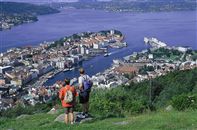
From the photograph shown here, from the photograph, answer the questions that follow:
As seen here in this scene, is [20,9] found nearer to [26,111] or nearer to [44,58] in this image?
[44,58]

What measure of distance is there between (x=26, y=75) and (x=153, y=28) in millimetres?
29658

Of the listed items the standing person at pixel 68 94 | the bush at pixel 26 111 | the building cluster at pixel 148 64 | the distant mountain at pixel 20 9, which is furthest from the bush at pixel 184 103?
A: the distant mountain at pixel 20 9

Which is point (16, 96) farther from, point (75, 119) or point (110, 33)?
point (110, 33)

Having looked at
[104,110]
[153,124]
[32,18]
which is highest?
[153,124]

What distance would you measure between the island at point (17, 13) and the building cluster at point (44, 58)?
20.8 metres

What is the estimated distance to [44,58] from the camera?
3825 cm

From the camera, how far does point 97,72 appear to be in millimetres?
30516

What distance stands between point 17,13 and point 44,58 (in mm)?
46618

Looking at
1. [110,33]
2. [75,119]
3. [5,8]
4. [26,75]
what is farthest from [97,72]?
[5,8]

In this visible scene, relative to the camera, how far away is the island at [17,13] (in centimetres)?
6979

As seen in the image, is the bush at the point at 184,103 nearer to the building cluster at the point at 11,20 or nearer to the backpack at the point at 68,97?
the backpack at the point at 68,97

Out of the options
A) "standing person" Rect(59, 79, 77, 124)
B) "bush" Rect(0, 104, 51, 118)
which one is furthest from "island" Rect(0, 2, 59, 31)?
"standing person" Rect(59, 79, 77, 124)

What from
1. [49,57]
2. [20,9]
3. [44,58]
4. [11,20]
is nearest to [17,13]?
[20,9]

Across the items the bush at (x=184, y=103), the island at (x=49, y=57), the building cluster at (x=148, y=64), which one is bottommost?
the island at (x=49, y=57)
